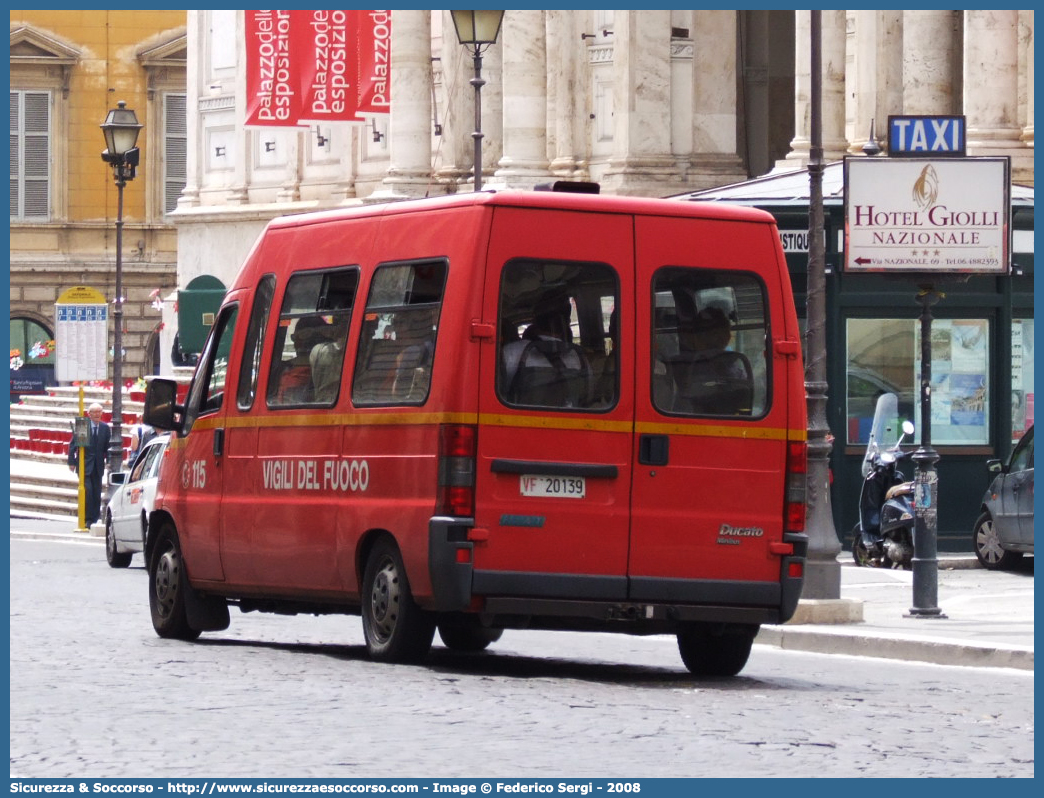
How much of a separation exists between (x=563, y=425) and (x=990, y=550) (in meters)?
11.9

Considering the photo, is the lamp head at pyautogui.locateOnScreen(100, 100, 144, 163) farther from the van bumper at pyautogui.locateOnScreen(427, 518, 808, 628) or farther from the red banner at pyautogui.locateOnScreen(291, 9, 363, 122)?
the van bumper at pyautogui.locateOnScreen(427, 518, 808, 628)

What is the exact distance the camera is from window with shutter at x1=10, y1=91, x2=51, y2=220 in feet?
228

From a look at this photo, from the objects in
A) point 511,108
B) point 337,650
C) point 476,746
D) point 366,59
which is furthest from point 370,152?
point 476,746

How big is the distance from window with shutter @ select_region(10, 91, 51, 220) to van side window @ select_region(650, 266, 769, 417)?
58.1 m

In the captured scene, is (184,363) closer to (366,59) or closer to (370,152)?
(370,152)

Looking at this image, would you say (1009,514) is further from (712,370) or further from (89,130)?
(89,130)

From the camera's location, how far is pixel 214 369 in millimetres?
15539

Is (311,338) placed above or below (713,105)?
below

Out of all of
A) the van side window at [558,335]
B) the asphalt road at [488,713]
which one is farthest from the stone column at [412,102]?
the van side window at [558,335]

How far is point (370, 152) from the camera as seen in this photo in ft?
154

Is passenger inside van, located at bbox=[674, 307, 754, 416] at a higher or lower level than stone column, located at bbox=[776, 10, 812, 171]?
lower

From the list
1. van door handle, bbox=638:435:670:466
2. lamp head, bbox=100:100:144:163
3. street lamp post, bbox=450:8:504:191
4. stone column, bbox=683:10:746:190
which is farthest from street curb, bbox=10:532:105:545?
van door handle, bbox=638:435:670:466

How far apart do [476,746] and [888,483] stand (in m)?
14.8

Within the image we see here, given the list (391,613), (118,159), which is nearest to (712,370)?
(391,613)
